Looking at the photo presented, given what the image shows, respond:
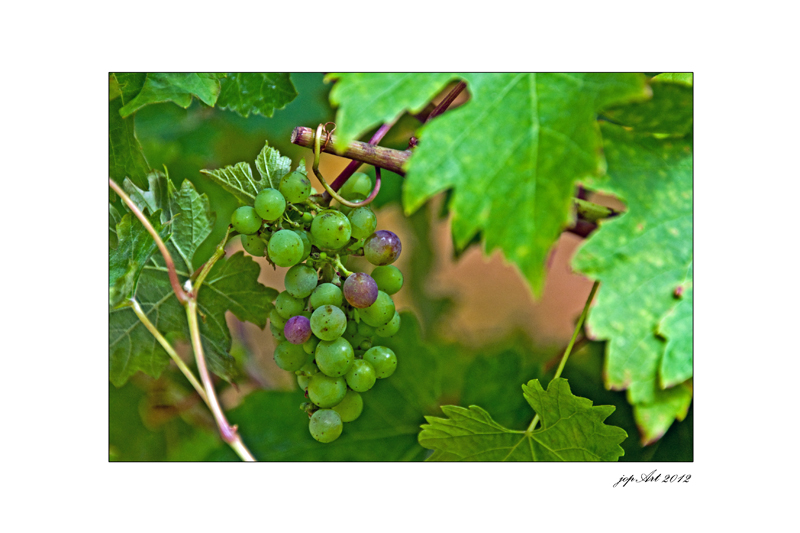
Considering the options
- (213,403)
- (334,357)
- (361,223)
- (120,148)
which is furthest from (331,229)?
(120,148)

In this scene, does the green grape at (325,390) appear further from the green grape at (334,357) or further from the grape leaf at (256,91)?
the grape leaf at (256,91)

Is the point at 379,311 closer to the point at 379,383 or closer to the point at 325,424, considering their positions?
the point at 325,424

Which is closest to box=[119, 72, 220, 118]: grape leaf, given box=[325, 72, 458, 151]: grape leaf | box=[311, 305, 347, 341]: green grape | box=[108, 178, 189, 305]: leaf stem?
box=[108, 178, 189, 305]: leaf stem

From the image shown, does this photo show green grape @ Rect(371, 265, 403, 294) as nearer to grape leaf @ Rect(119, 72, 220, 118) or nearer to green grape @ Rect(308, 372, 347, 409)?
green grape @ Rect(308, 372, 347, 409)

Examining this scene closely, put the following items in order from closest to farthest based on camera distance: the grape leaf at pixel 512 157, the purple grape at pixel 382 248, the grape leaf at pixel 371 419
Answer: the grape leaf at pixel 512 157
the purple grape at pixel 382 248
the grape leaf at pixel 371 419

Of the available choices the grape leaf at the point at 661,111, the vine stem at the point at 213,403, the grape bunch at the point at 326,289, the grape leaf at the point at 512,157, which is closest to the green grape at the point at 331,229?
the grape bunch at the point at 326,289
